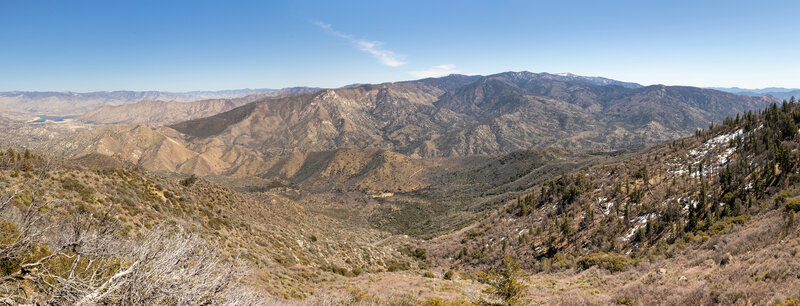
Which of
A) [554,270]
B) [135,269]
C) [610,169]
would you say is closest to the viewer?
[135,269]

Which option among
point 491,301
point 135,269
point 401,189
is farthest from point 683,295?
point 401,189

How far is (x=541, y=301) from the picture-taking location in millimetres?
20547

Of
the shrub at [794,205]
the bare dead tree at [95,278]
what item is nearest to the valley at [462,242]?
the bare dead tree at [95,278]

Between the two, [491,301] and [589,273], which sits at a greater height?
[491,301]

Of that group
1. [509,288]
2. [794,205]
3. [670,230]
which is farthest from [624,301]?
[670,230]

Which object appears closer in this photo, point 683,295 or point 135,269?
point 135,269

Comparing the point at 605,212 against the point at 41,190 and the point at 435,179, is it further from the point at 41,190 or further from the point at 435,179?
the point at 435,179

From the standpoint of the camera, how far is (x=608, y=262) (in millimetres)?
29609

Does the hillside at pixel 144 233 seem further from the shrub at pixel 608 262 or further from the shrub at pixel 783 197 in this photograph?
the shrub at pixel 783 197

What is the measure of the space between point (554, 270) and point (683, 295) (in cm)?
2206

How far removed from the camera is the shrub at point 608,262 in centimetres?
2797

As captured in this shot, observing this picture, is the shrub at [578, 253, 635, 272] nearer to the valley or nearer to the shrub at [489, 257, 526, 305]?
the valley

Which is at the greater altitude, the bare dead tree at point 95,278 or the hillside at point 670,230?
the bare dead tree at point 95,278

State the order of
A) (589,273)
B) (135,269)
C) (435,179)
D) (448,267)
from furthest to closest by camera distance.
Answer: (435,179), (448,267), (589,273), (135,269)
